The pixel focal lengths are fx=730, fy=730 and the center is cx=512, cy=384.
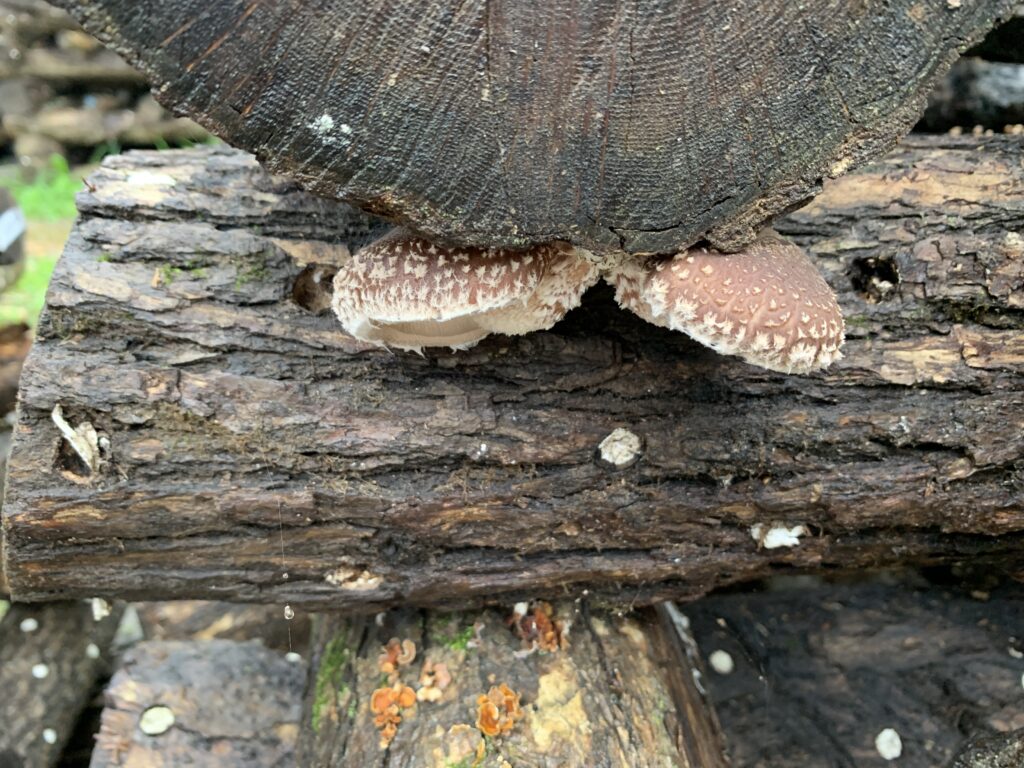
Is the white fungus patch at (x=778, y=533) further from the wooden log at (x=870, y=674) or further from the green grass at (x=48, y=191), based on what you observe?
the green grass at (x=48, y=191)

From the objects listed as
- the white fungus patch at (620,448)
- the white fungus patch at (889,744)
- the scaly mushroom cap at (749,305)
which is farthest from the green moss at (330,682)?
the white fungus patch at (889,744)

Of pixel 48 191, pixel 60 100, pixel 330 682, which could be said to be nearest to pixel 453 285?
pixel 330 682

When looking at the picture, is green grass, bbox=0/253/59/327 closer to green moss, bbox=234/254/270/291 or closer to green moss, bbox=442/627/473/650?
green moss, bbox=234/254/270/291

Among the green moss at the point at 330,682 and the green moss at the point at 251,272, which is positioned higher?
the green moss at the point at 251,272

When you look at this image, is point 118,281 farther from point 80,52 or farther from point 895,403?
point 80,52

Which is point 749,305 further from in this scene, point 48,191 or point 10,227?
point 48,191

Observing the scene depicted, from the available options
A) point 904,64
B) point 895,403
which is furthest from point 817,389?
point 904,64

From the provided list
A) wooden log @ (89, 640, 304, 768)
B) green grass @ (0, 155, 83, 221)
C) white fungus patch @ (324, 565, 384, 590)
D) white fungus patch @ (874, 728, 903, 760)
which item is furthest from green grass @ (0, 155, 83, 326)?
Result: white fungus patch @ (874, 728, 903, 760)
